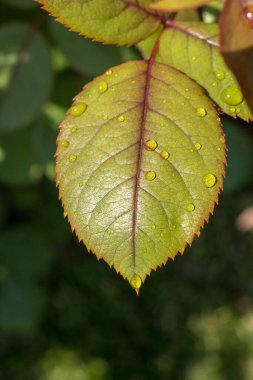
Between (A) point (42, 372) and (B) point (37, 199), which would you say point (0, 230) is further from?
(A) point (42, 372)

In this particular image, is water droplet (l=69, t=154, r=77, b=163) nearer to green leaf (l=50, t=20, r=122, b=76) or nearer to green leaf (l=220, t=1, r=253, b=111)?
green leaf (l=220, t=1, r=253, b=111)

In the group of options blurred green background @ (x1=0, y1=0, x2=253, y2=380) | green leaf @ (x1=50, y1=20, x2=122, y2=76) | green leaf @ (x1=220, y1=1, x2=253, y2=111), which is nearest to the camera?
green leaf @ (x1=220, y1=1, x2=253, y2=111)

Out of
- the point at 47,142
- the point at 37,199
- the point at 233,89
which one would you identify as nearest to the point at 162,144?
the point at 233,89

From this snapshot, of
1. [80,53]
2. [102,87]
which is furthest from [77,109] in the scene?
[80,53]

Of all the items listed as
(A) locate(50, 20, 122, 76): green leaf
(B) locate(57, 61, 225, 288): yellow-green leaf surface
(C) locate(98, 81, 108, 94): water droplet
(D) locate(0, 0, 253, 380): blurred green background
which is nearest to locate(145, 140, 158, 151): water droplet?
(B) locate(57, 61, 225, 288): yellow-green leaf surface

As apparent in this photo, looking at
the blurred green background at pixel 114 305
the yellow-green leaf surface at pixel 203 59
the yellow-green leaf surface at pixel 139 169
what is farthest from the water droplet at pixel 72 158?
the blurred green background at pixel 114 305

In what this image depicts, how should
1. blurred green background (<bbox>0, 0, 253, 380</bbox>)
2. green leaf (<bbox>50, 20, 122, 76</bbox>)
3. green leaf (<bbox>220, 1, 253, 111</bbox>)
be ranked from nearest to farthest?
green leaf (<bbox>220, 1, 253, 111</bbox>) < green leaf (<bbox>50, 20, 122, 76</bbox>) < blurred green background (<bbox>0, 0, 253, 380</bbox>)
